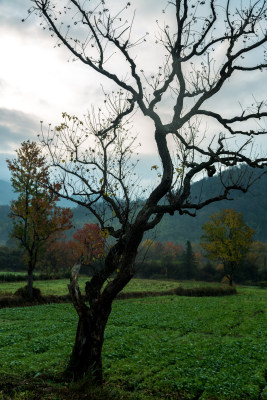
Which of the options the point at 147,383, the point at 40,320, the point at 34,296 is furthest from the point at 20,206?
the point at 147,383

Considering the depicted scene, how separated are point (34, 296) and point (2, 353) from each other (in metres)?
25.2

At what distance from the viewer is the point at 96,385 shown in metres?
10.7

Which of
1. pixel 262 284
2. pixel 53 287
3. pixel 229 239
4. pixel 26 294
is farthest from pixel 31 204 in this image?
pixel 262 284

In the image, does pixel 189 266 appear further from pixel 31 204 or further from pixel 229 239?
pixel 31 204

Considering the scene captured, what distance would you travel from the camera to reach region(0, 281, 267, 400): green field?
1216 centimetres

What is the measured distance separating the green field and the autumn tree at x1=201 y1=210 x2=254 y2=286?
1234 inches

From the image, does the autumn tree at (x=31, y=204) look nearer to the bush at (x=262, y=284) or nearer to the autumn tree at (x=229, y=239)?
the autumn tree at (x=229, y=239)

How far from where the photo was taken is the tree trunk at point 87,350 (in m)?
10.9

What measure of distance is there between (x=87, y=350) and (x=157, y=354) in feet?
24.6

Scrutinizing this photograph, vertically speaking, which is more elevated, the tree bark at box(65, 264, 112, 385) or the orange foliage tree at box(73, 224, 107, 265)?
the orange foliage tree at box(73, 224, 107, 265)

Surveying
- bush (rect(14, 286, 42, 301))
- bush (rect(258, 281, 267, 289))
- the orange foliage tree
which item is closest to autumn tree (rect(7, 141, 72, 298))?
bush (rect(14, 286, 42, 301))

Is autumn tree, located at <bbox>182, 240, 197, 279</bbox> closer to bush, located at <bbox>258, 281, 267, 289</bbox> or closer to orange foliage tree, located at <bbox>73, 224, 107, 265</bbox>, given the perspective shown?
bush, located at <bbox>258, 281, 267, 289</bbox>

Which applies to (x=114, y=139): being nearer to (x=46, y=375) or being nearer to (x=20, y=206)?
(x=46, y=375)

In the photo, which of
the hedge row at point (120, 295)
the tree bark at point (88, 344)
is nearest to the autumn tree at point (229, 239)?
the hedge row at point (120, 295)
